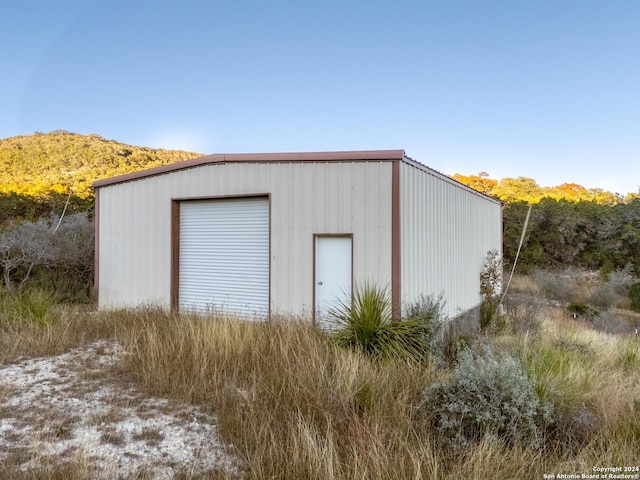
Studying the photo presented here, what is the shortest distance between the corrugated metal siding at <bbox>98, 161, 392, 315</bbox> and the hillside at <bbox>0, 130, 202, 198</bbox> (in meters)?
12.6

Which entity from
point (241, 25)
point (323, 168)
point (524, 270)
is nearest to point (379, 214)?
point (323, 168)

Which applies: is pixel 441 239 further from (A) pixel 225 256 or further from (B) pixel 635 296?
(B) pixel 635 296

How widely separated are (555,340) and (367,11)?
10.4 meters

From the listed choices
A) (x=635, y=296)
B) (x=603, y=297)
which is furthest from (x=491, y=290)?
(x=635, y=296)

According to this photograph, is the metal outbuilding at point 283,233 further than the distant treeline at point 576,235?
No

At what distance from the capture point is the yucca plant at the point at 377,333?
574 centimetres

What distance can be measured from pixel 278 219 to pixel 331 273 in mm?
1502

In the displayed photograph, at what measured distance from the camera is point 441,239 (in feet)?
29.2

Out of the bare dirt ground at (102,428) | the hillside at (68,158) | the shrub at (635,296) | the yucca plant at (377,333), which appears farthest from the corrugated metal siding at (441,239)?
the hillside at (68,158)

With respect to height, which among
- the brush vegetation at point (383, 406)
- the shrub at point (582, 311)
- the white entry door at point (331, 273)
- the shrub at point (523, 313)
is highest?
the white entry door at point (331, 273)

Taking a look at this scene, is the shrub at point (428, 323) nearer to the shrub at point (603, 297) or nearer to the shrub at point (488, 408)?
the shrub at point (488, 408)

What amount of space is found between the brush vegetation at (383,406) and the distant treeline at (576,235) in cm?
1603

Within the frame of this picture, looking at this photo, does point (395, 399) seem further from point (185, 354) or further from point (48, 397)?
point (48, 397)

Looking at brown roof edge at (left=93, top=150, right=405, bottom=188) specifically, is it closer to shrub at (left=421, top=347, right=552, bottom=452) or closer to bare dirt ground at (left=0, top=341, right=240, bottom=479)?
shrub at (left=421, top=347, right=552, bottom=452)
